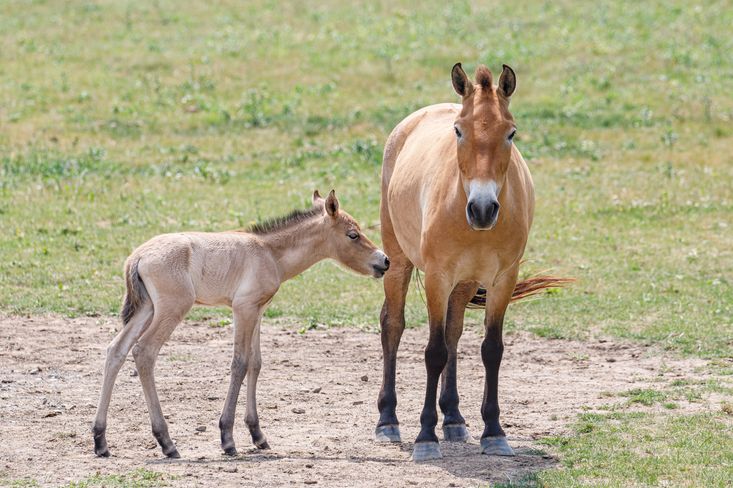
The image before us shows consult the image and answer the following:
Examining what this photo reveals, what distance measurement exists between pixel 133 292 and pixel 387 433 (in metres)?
2.15

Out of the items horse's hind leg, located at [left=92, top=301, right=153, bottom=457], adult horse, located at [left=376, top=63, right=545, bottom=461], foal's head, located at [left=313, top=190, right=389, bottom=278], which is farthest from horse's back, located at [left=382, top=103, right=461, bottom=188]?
horse's hind leg, located at [left=92, top=301, right=153, bottom=457]

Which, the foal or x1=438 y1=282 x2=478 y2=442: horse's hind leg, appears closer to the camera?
the foal

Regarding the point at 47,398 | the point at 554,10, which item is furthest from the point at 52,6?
the point at 47,398

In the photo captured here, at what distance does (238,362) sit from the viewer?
7.69m

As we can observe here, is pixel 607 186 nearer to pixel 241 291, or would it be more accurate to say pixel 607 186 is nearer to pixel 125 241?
pixel 125 241

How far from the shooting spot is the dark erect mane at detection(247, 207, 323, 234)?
8227 mm

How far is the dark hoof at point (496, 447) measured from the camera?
7520 mm

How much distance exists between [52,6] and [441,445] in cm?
2836

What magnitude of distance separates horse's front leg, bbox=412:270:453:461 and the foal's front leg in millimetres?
1120

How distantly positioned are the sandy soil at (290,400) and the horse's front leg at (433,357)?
15 cm

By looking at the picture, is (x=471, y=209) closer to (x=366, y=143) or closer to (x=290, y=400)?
(x=290, y=400)

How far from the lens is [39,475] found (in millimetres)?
6785

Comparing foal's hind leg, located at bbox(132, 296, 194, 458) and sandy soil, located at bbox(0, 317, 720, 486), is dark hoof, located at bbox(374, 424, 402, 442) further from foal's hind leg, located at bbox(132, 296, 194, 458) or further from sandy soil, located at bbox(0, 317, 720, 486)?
foal's hind leg, located at bbox(132, 296, 194, 458)

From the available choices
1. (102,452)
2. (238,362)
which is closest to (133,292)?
(238,362)
